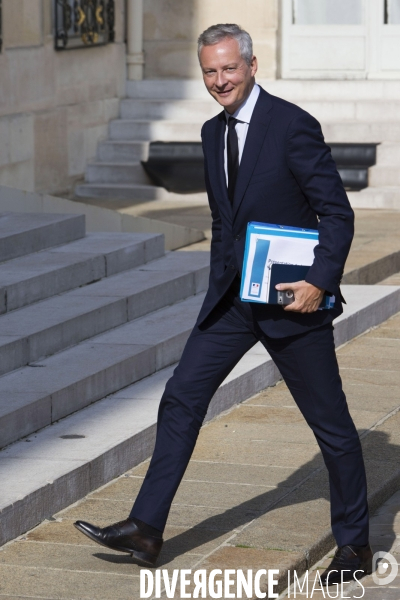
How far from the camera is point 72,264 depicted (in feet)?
25.1

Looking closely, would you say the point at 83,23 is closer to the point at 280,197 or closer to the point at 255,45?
the point at 255,45

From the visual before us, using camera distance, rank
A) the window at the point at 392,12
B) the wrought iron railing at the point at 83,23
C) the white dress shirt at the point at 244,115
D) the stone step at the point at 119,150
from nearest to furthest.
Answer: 1. the white dress shirt at the point at 244,115
2. the wrought iron railing at the point at 83,23
3. the stone step at the point at 119,150
4. the window at the point at 392,12

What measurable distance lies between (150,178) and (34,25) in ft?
8.59


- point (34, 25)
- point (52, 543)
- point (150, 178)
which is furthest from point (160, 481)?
point (150, 178)

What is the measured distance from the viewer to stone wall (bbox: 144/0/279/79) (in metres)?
15.9

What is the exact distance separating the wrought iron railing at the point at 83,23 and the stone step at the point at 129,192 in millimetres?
1657

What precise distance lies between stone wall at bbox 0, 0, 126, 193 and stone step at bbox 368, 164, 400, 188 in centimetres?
337

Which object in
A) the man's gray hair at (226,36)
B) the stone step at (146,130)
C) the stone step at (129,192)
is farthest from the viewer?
the stone step at (146,130)


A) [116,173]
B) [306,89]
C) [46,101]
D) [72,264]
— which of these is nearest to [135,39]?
[116,173]

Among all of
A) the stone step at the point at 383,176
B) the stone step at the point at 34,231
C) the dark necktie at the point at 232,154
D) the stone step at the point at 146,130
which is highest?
the dark necktie at the point at 232,154

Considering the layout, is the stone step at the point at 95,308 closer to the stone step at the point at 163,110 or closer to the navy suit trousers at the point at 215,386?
the navy suit trousers at the point at 215,386

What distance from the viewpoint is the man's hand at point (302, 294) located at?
12.8ft

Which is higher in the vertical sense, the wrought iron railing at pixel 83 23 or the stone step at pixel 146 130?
the wrought iron railing at pixel 83 23

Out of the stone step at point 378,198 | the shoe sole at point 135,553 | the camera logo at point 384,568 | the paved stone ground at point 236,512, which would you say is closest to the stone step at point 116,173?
the stone step at point 378,198
